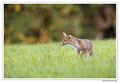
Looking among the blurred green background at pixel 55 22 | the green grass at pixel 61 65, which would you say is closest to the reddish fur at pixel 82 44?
the green grass at pixel 61 65

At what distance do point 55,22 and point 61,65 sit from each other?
35.7 ft

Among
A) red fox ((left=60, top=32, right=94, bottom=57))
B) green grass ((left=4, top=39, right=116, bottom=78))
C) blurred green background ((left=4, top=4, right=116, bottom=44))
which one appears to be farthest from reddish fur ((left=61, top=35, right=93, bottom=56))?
blurred green background ((left=4, top=4, right=116, bottom=44))

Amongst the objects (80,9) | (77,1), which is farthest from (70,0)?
(80,9)

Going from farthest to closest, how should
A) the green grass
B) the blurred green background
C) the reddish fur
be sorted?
the blurred green background → the reddish fur → the green grass

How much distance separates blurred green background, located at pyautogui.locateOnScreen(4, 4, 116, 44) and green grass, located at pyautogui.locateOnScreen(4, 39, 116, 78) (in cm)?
828

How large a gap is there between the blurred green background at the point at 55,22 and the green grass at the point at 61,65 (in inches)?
326

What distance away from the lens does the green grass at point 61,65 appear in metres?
5.67

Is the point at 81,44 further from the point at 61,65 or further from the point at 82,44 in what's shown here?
the point at 61,65

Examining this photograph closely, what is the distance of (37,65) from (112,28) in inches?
530

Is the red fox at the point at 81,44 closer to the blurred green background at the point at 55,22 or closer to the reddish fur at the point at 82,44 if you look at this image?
the reddish fur at the point at 82,44

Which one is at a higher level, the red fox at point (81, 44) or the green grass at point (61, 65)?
the red fox at point (81, 44)

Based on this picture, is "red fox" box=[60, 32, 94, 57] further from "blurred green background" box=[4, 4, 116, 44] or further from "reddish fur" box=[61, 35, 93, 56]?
"blurred green background" box=[4, 4, 116, 44]

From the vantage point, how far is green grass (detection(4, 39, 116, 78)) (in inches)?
223

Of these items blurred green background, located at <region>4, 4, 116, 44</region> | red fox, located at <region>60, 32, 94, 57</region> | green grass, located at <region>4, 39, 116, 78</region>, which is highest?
blurred green background, located at <region>4, 4, 116, 44</region>
